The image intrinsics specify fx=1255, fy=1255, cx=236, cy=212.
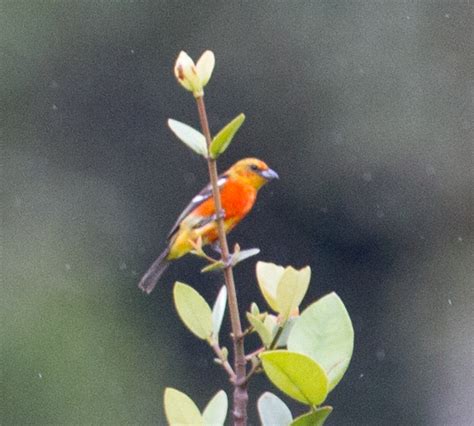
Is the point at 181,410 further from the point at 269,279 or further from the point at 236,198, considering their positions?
the point at 236,198

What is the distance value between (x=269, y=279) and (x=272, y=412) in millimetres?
99

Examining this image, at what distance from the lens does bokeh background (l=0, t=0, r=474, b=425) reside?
813 centimetres

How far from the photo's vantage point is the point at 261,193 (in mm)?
8008

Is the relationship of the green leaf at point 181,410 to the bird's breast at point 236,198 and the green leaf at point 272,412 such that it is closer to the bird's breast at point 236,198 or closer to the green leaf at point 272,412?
the green leaf at point 272,412


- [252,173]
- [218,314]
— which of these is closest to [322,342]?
[218,314]

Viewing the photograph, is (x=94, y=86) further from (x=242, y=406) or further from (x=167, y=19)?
(x=242, y=406)

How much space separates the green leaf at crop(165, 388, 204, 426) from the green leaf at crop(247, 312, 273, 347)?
63 mm

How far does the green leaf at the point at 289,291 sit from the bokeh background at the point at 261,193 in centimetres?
698

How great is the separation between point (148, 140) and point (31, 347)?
170cm

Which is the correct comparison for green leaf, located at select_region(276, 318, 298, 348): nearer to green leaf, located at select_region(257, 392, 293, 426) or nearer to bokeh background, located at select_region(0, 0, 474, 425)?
green leaf, located at select_region(257, 392, 293, 426)

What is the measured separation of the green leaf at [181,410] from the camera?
72 cm

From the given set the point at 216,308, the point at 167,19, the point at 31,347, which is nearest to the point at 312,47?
the point at 167,19

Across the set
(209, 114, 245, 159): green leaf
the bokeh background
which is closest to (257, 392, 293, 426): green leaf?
(209, 114, 245, 159): green leaf

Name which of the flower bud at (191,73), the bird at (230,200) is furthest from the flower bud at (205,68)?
the bird at (230,200)
